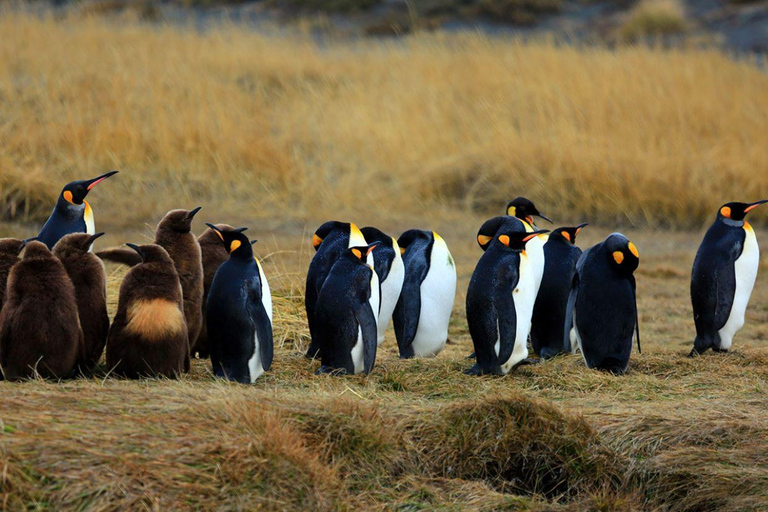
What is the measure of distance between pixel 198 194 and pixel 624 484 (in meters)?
8.55

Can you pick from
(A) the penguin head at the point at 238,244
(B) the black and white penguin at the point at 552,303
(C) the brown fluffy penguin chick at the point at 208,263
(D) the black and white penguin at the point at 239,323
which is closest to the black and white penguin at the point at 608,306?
(B) the black and white penguin at the point at 552,303

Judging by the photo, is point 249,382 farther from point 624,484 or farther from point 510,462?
point 624,484

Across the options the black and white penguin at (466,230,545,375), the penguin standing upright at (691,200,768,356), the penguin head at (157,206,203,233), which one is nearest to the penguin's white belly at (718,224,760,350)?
the penguin standing upright at (691,200,768,356)

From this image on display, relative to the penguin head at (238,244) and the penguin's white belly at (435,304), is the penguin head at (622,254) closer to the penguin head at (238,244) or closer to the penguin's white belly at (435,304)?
the penguin's white belly at (435,304)

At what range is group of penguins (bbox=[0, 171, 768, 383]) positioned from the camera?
5230mm

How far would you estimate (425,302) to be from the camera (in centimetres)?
687

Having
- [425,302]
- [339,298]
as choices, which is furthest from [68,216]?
[425,302]

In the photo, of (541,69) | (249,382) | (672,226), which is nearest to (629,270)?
(249,382)

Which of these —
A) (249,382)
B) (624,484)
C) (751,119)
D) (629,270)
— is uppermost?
(751,119)

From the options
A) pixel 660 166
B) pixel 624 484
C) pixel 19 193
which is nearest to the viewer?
pixel 624 484

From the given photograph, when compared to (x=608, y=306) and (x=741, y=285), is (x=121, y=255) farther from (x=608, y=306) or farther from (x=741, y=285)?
(x=741, y=285)

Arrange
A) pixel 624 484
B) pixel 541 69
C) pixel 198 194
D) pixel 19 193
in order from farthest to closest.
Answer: pixel 541 69
pixel 198 194
pixel 19 193
pixel 624 484

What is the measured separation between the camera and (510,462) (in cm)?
493

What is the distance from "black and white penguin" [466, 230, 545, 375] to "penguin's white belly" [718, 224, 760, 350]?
157 cm
